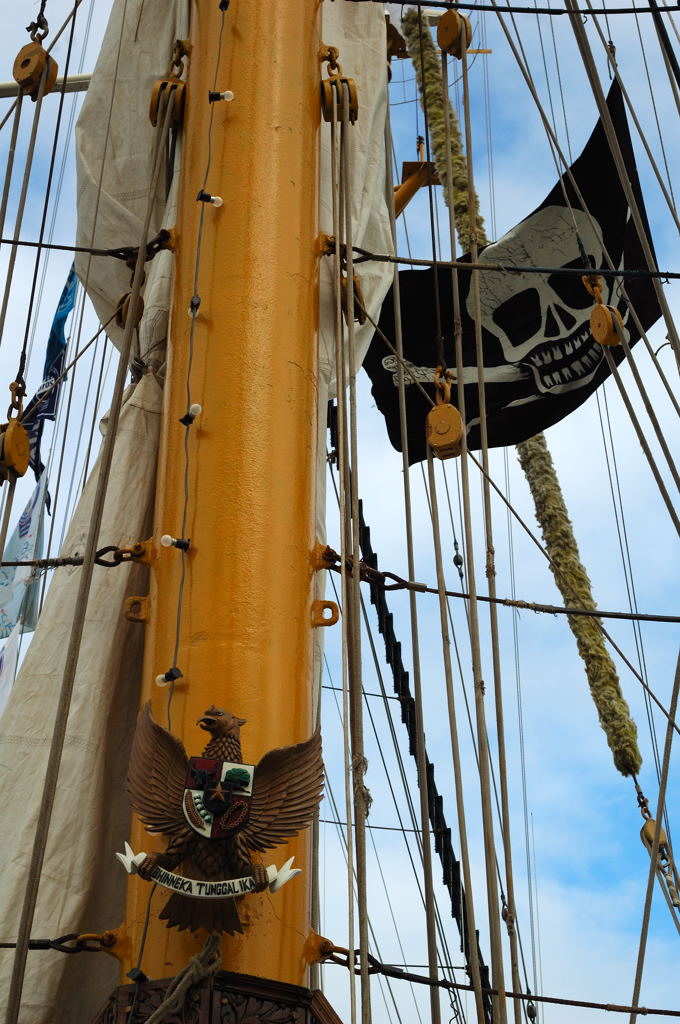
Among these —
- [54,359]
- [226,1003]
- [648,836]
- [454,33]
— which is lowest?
[226,1003]

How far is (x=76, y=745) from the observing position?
11.4 feet

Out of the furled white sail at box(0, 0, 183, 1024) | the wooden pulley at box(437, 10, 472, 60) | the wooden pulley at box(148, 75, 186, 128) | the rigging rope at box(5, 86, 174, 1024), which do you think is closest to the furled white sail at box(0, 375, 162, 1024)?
the furled white sail at box(0, 0, 183, 1024)

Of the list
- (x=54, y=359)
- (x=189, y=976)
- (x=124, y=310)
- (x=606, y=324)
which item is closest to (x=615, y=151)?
(x=606, y=324)

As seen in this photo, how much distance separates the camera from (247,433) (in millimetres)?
3455

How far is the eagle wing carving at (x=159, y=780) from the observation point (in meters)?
2.78

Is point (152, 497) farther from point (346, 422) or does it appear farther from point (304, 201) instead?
point (304, 201)

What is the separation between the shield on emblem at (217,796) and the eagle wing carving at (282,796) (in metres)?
0.04

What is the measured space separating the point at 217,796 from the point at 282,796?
0.55ft

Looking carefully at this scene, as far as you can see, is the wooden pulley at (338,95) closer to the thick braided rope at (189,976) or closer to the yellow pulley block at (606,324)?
the yellow pulley block at (606,324)

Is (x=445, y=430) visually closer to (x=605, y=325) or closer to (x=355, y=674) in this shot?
(x=605, y=325)

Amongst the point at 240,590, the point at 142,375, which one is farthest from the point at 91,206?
the point at 240,590

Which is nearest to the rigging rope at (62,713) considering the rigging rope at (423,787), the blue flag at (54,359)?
the rigging rope at (423,787)

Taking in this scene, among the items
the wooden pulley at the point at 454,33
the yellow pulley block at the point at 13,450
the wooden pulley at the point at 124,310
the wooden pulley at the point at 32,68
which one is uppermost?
the wooden pulley at the point at 454,33

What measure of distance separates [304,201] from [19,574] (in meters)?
4.67
